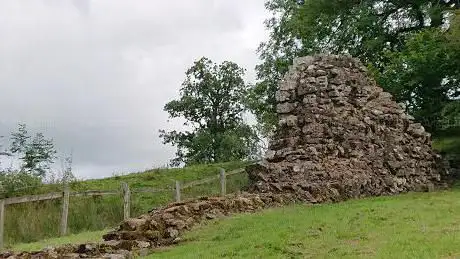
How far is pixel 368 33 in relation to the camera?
26.6m

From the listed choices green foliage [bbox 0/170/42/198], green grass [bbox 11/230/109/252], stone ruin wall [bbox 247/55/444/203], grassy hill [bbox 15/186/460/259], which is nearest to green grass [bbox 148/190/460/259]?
grassy hill [bbox 15/186/460/259]

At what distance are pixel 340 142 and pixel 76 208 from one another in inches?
335

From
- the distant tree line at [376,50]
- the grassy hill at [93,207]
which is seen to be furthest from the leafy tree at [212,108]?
the grassy hill at [93,207]

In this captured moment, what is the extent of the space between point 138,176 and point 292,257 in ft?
55.2

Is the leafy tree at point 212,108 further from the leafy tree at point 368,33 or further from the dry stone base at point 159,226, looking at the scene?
the dry stone base at point 159,226

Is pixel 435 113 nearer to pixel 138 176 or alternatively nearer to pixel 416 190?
pixel 416 190

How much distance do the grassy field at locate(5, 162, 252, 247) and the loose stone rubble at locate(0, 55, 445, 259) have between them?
16.9ft

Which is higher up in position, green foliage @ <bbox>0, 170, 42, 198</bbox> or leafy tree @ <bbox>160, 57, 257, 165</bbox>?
leafy tree @ <bbox>160, 57, 257, 165</bbox>

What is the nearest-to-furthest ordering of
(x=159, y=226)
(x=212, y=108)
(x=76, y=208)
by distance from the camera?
1. (x=159, y=226)
2. (x=76, y=208)
3. (x=212, y=108)

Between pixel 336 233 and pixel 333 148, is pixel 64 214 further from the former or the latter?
pixel 336 233

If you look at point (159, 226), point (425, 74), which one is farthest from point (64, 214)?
point (425, 74)

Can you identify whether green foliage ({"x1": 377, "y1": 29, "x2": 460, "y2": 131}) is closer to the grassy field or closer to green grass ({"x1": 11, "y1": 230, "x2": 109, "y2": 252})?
the grassy field

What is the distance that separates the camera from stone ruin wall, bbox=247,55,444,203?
54.6 feet

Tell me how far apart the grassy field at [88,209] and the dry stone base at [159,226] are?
18.3 ft
